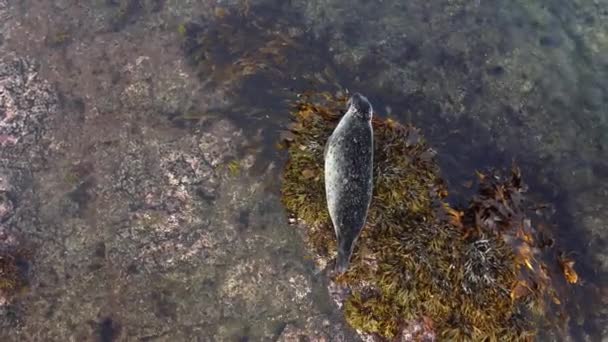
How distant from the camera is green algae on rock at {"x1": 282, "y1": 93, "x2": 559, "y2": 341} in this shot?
339 centimetres

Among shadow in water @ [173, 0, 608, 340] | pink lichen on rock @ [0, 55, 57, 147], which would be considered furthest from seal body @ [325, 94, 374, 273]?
pink lichen on rock @ [0, 55, 57, 147]

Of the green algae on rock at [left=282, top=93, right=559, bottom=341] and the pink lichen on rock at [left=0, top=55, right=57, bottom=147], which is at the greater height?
the green algae on rock at [left=282, top=93, right=559, bottom=341]

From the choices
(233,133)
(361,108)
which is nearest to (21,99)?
(233,133)

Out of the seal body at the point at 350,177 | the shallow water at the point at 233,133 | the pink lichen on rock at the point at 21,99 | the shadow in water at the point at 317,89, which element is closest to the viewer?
the seal body at the point at 350,177

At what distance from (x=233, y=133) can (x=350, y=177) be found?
1724 millimetres

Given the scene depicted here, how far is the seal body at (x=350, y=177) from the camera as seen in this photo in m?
3.30

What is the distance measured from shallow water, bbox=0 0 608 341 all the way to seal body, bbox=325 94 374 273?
33.1 inches

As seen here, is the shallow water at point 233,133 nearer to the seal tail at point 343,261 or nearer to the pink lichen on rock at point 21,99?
the pink lichen on rock at point 21,99

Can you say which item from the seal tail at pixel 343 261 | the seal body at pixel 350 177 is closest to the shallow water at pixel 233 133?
the seal tail at pixel 343 261

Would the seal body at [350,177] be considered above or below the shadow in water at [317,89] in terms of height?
above

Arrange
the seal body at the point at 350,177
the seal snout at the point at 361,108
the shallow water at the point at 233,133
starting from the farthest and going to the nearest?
the shallow water at the point at 233,133, the seal snout at the point at 361,108, the seal body at the point at 350,177

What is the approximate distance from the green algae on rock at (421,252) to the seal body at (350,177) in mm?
257

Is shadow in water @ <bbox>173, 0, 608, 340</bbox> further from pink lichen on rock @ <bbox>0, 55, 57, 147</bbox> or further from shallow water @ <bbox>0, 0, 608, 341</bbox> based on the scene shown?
pink lichen on rock @ <bbox>0, 55, 57, 147</bbox>

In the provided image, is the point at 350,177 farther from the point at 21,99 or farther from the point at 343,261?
the point at 21,99
